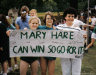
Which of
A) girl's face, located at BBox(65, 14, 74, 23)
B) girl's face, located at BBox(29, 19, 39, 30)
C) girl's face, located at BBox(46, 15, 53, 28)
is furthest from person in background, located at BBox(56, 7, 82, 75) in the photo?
girl's face, located at BBox(29, 19, 39, 30)

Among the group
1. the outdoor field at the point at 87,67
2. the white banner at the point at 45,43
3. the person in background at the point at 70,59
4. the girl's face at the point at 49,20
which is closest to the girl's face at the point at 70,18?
the person in background at the point at 70,59

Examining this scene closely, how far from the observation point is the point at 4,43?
189 inches

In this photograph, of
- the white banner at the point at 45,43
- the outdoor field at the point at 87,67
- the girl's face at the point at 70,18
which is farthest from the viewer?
the outdoor field at the point at 87,67

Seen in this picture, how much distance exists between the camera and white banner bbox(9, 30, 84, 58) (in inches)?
158

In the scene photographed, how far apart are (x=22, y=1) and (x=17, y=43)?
22294 mm

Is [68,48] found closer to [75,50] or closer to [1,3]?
[75,50]

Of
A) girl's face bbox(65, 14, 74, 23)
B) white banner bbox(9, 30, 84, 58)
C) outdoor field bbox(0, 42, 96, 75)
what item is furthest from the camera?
outdoor field bbox(0, 42, 96, 75)

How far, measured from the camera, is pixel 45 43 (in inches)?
161

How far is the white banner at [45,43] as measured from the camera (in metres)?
4.01

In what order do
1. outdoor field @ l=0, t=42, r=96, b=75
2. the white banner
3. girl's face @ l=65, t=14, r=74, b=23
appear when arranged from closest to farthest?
girl's face @ l=65, t=14, r=74, b=23, the white banner, outdoor field @ l=0, t=42, r=96, b=75

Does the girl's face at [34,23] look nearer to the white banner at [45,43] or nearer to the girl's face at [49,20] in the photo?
the white banner at [45,43]

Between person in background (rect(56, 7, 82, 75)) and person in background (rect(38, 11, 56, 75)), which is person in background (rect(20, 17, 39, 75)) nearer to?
person in background (rect(38, 11, 56, 75))

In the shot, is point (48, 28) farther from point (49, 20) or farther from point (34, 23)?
point (34, 23)

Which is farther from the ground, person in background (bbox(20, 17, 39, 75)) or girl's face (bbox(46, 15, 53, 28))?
girl's face (bbox(46, 15, 53, 28))
